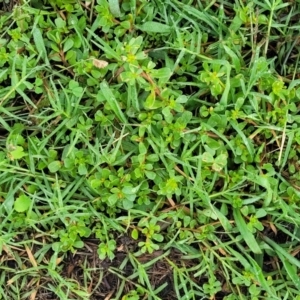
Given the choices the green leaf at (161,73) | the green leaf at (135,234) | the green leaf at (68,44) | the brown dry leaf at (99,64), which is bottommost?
the green leaf at (135,234)

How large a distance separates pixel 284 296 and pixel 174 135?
0.70m

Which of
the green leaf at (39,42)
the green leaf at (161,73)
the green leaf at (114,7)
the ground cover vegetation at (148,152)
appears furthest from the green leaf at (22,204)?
the green leaf at (114,7)

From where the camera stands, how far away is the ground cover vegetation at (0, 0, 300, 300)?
1.87 meters

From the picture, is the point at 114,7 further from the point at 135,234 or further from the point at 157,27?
the point at 135,234

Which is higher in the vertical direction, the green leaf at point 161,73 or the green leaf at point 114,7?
the green leaf at point 114,7

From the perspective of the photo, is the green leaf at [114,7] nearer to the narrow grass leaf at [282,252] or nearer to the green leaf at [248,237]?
the green leaf at [248,237]

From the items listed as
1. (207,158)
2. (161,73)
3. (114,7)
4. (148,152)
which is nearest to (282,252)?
(207,158)

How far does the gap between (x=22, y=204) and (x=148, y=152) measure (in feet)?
1.56

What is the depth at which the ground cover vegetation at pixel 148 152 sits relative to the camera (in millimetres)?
1867

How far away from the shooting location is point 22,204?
1856 millimetres

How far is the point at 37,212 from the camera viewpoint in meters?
1.91

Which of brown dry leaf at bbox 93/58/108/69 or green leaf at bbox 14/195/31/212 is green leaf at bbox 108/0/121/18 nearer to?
brown dry leaf at bbox 93/58/108/69

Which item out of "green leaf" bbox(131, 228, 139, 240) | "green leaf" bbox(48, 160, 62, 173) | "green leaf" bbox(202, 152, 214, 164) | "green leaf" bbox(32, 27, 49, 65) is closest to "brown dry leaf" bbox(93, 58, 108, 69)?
"green leaf" bbox(32, 27, 49, 65)

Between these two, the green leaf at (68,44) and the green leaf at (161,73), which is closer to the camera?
the green leaf at (161,73)
